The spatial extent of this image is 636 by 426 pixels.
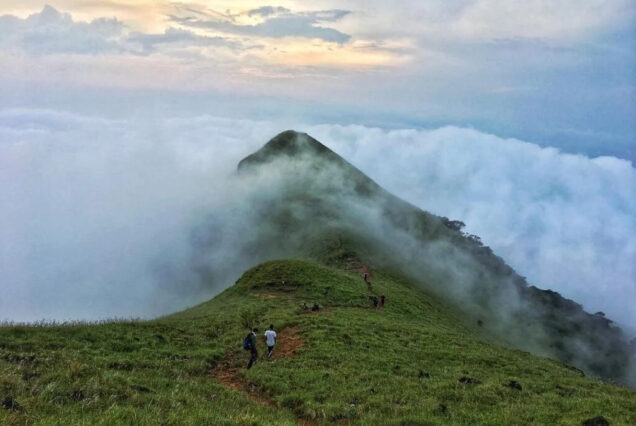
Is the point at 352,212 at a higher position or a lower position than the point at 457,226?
higher

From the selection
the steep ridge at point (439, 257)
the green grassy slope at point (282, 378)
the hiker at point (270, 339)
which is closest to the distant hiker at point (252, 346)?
the green grassy slope at point (282, 378)

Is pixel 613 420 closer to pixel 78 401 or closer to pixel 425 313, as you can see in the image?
pixel 78 401

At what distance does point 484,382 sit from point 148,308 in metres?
138

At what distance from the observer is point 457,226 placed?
5148 inches

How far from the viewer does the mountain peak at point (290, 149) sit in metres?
153

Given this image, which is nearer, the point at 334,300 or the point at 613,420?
the point at 613,420

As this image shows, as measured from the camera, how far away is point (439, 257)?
99625 mm

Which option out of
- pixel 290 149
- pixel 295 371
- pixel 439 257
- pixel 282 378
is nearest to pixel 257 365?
pixel 295 371

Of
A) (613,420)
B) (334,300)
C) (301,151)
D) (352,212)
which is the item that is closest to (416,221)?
(352,212)

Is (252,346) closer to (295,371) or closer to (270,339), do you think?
(270,339)

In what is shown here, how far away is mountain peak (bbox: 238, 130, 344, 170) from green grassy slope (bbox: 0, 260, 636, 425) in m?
117

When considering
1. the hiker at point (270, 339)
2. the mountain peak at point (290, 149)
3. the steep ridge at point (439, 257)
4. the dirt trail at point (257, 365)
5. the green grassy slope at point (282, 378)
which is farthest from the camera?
the mountain peak at point (290, 149)

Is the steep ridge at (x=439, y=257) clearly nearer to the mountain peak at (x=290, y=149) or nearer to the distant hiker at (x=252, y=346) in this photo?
the mountain peak at (x=290, y=149)

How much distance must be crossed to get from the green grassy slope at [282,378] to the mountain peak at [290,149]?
385ft
